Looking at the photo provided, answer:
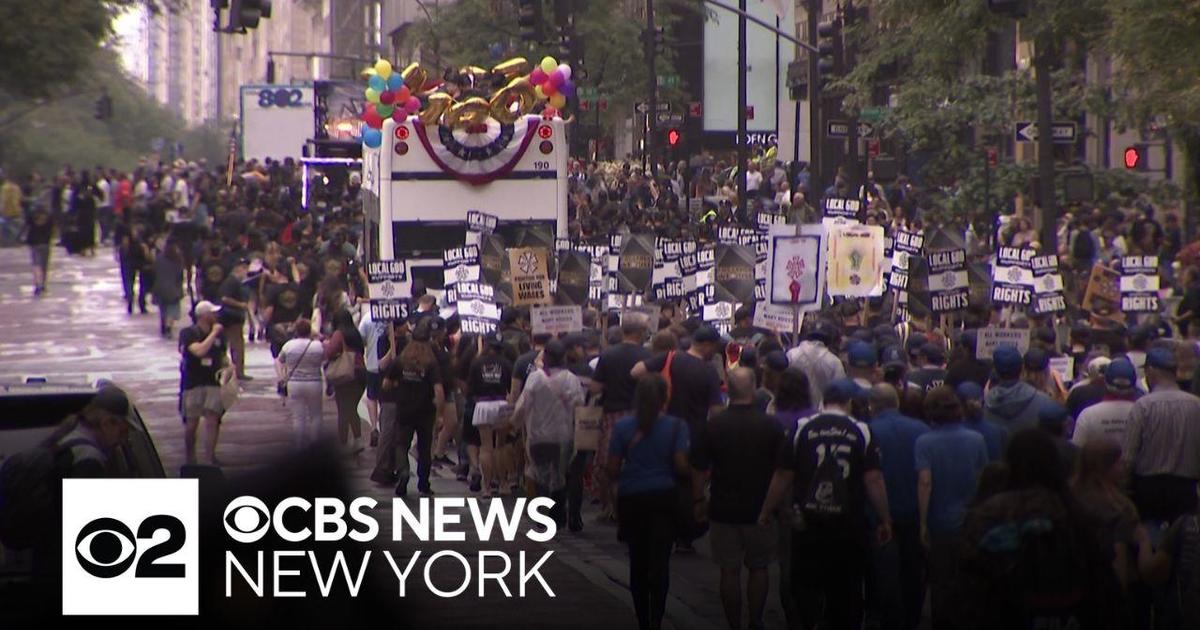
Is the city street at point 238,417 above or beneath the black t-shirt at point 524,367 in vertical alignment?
beneath

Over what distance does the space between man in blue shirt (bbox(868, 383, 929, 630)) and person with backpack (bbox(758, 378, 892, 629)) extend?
448mm

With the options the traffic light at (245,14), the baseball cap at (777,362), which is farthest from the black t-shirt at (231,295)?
the baseball cap at (777,362)

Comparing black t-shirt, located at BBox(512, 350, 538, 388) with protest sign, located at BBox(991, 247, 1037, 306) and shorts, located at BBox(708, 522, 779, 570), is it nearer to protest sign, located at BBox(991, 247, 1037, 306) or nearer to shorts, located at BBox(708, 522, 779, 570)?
protest sign, located at BBox(991, 247, 1037, 306)

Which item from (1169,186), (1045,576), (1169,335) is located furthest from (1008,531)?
(1169,186)

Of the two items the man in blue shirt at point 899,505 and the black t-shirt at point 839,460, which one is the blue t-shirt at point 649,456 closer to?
the black t-shirt at point 839,460

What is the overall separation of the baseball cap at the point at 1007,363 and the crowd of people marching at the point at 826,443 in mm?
16

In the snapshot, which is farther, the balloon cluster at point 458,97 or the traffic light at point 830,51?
the traffic light at point 830,51

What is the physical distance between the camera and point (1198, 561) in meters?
7.65

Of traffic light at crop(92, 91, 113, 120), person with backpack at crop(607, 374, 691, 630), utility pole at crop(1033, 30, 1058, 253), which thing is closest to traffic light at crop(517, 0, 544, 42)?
utility pole at crop(1033, 30, 1058, 253)

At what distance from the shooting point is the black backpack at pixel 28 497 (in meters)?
6.85

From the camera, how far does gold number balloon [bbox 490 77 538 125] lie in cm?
2489

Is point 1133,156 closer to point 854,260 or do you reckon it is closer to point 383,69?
point 383,69

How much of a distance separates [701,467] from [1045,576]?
3.75 meters

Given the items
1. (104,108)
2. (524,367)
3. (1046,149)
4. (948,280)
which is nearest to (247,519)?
(524,367)
